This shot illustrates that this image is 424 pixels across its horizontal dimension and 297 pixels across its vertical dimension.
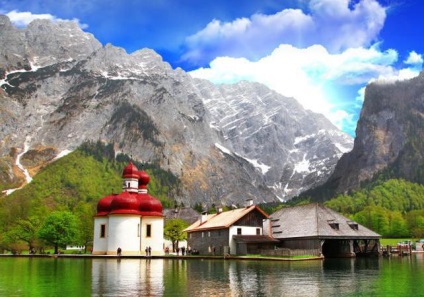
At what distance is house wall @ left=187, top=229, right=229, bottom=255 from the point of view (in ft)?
255

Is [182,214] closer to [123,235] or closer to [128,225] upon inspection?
[128,225]

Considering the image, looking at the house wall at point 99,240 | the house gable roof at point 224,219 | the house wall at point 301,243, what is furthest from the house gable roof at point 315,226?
the house wall at point 99,240

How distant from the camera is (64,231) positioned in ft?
287

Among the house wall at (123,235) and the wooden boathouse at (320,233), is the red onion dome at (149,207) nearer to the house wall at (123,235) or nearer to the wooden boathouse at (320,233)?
the house wall at (123,235)

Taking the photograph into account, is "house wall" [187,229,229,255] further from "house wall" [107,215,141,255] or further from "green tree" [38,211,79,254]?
"green tree" [38,211,79,254]

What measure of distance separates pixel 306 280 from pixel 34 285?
57.3 ft

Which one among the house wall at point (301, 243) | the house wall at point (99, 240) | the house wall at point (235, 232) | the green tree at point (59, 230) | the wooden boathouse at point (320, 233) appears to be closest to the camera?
the house wall at point (301, 243)

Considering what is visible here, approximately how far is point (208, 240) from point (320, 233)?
20.7m

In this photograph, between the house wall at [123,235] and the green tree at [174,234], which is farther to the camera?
the green tree at [174,234]

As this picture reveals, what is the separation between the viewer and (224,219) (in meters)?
82.9

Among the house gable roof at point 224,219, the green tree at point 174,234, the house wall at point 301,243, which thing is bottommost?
the house wall at point 301,243

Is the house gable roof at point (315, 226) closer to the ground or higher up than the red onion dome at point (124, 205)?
closer to the ground

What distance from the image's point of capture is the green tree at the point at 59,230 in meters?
86.3

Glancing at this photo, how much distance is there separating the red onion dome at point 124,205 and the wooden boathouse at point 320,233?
72.2 ft
